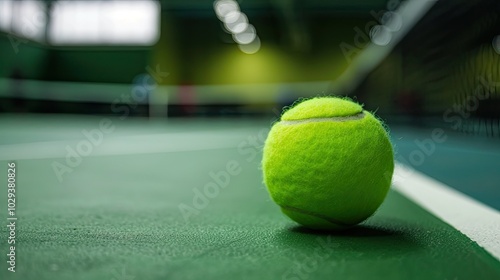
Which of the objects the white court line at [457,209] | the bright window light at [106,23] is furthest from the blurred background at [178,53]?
the white court line at [457,209]

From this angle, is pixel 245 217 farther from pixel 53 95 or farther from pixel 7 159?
pixel 53 95

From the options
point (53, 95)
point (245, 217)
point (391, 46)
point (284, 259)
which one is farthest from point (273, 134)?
point (53, 95)
